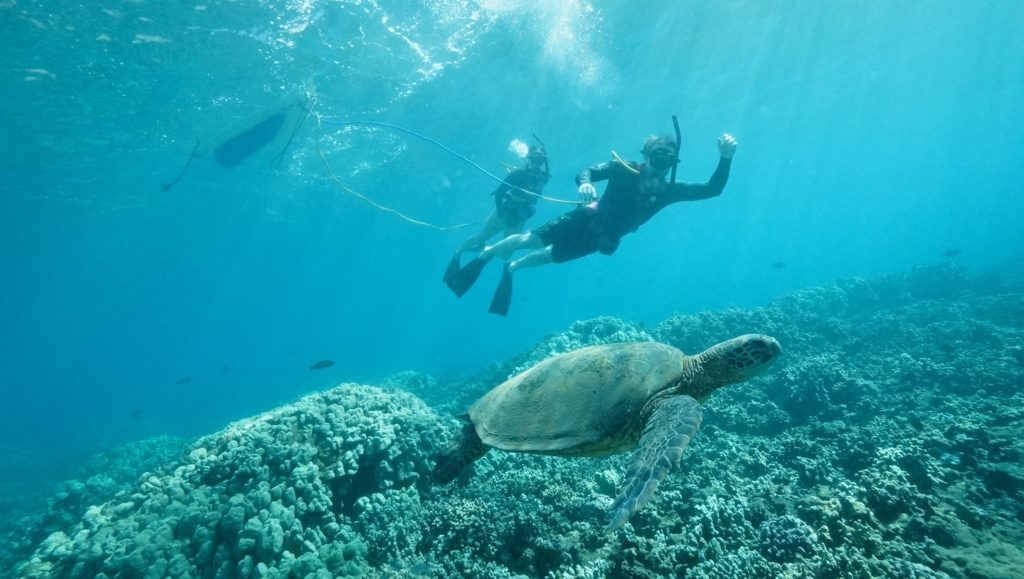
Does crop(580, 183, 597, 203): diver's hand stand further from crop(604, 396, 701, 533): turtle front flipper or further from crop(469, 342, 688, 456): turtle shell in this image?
crop(604, 396, 701, 533): turtle front flipper

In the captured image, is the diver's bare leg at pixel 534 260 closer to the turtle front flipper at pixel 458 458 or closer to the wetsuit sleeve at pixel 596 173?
the wetsuit sleeve at pixel 596 173

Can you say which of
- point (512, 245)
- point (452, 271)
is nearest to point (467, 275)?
point (452, 271)

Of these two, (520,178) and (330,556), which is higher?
(520,178)

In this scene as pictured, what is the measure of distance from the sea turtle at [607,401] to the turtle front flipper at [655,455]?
13 mm

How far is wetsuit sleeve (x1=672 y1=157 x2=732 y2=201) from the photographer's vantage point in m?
7.76

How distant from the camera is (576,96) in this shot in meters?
22.0

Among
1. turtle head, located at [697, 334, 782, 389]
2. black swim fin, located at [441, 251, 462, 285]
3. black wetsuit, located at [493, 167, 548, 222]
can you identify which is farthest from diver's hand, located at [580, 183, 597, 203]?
turtle head, located at [697, 334, 782, 389]

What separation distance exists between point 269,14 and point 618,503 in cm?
1706

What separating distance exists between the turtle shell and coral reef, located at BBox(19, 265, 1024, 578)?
3.36ft

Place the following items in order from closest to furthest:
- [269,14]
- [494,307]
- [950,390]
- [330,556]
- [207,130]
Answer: [330,556], [950,390], [494,307], [269,14], [207,130]

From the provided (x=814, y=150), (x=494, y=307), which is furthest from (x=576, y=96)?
(x=814, y=150)

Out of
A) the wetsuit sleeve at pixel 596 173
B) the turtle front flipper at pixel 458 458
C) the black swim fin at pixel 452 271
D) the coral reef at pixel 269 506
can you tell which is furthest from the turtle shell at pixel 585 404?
the black swim fin at pixel 452 271

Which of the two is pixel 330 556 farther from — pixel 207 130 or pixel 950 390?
pixel 207 130

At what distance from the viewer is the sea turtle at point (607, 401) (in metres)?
3.21
